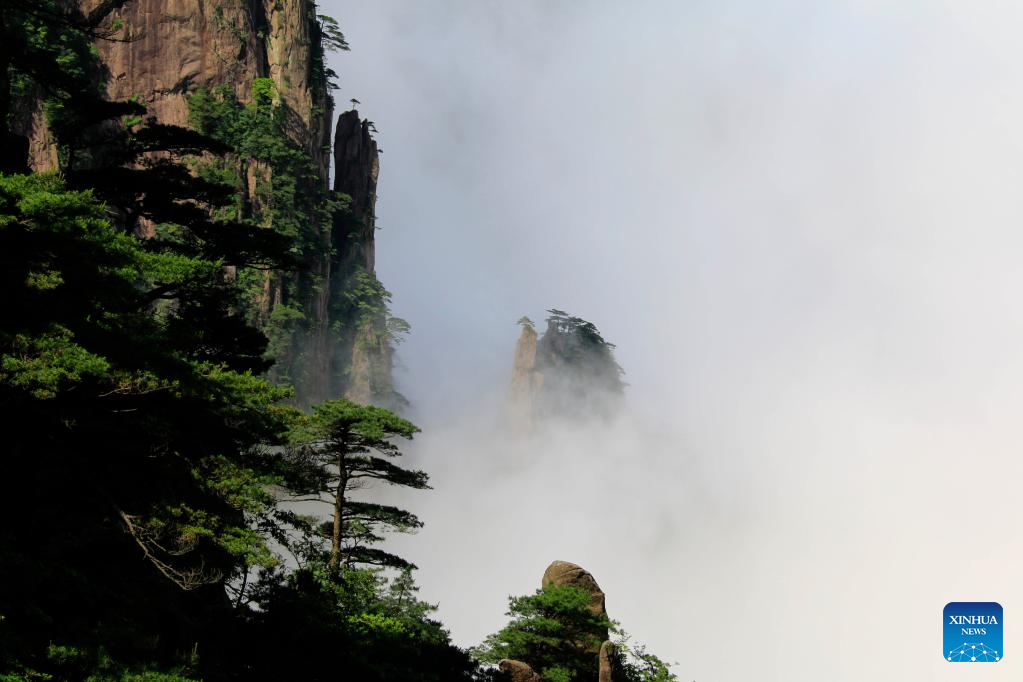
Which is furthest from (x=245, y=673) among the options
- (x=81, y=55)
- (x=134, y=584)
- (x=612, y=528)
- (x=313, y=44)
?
(x=612, y=528)

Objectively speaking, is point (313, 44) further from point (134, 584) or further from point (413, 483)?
point (134, 584)

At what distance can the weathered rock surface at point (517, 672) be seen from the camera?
40.8 m

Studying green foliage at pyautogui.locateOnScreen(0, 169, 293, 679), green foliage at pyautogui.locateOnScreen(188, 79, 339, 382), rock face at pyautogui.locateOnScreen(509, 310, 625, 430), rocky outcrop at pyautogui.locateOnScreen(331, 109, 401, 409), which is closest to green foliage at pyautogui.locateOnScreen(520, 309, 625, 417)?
rock face at pyautogui.locateOnScreen(509, 310, 625, 430)

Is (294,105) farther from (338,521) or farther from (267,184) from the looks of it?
(338,521)

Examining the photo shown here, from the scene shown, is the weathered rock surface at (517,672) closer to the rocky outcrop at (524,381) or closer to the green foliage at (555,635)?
the green foliage at (555,635)

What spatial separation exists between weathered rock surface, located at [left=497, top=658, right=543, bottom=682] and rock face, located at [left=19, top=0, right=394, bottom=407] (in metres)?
45.0

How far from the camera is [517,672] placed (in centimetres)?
4100

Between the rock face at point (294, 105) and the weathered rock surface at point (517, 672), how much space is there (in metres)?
45.0

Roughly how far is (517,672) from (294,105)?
56798 millimetres

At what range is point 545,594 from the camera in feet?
148

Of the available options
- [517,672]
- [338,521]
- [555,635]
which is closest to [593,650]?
[555,635]

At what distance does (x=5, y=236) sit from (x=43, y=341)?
213 centimetres

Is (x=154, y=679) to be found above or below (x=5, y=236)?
below

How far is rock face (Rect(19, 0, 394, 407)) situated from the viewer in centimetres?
8100
